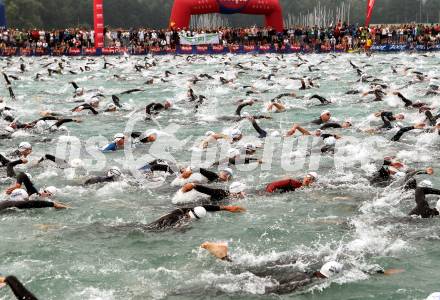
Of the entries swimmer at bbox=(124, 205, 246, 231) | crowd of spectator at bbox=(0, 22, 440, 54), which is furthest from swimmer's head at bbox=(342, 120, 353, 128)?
crowd of spectator at bbox=(0, 22, 440, 54)

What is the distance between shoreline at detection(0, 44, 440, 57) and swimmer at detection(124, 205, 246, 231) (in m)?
38.1

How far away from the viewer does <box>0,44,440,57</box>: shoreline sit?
46.4 metres

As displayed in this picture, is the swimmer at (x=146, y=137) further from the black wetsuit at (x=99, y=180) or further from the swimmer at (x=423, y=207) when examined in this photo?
the swimmer at (x=423, y=207)

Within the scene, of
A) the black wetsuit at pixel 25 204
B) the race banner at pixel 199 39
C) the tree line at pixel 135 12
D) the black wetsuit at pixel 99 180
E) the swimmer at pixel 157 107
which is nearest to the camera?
the black wetsuit at pixel 25 204

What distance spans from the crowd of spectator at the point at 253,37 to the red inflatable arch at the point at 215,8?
5.39m

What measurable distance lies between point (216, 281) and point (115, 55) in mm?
41279

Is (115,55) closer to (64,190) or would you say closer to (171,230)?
(64,190)

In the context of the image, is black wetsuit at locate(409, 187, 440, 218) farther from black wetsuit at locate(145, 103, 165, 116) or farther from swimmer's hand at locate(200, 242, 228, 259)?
black wetsuit at locate(145, 103, 165, 116)

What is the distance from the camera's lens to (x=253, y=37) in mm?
49688

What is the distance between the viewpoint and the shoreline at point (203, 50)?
46.4 meters

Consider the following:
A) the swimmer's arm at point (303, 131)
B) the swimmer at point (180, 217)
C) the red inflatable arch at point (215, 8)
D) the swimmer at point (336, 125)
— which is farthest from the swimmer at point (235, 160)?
the red inflatable arch at point (215, 8)

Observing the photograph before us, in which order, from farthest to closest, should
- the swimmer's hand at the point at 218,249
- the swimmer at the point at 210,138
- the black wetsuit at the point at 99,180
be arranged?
1. the swimmer at the point at 210,138
2. the black wetsuit at the point at 99,180
3. the swimmer's hand at the point at 218,249

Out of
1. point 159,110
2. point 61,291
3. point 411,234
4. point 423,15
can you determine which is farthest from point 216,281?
point 423,15

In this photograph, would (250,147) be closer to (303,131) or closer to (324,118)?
(303,131)
